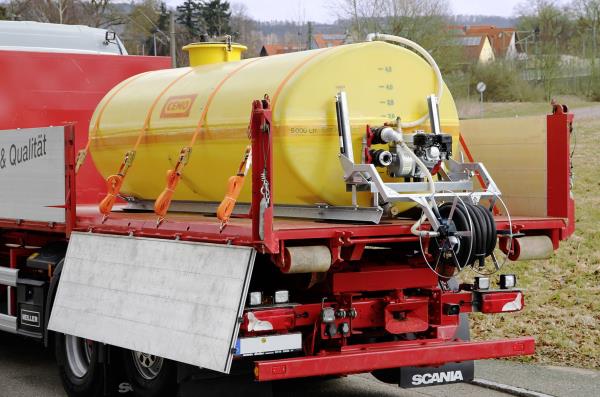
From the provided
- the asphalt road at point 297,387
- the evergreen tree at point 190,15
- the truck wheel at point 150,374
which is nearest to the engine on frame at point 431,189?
the asphalt road at point 297,387

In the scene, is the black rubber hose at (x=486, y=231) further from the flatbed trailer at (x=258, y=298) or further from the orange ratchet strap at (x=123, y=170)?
the orange ratchet strap at (x=123, y=170)

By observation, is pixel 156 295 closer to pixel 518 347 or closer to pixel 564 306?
pixel 518 347

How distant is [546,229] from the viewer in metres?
7.71

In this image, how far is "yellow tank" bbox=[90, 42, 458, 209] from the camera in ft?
22.9

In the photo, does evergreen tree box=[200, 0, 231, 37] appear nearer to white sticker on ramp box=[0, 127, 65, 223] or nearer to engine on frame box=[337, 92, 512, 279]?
white sticker on ramp box=[0, 127, 65, 223]

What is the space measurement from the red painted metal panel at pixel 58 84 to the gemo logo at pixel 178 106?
2364 millimetres

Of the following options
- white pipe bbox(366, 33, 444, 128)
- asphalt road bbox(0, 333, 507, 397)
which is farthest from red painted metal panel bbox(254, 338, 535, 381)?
white pipe bbox(366, 33, 444, 128)

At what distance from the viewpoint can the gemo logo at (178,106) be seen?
8062 mm

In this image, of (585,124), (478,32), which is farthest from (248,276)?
(478,32)

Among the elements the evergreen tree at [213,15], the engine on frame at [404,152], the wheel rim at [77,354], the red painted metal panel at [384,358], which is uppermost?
the evergreen tree at [213,15]

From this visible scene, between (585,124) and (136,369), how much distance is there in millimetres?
19906

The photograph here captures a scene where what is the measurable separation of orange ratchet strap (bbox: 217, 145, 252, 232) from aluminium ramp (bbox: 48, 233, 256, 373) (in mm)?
205

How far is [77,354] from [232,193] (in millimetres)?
2485

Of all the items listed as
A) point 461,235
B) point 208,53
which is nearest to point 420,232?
point 461,235
